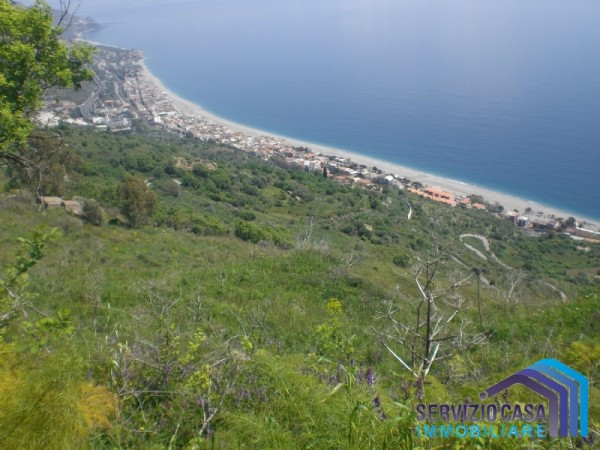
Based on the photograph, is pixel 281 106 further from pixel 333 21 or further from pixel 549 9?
pixel 549 9

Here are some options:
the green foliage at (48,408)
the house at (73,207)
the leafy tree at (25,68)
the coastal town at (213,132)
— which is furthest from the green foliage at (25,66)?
the coastal town at (213,132)

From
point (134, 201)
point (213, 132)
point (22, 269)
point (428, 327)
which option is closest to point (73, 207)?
point (134, 201)

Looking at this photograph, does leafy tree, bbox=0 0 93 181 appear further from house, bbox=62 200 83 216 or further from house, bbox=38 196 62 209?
house, bbox=38 196 62 209

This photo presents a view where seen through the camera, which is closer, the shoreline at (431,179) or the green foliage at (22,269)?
the green foliage at (22,269)

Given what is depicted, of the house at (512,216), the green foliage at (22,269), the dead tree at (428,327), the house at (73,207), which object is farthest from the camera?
the house at (512,216)

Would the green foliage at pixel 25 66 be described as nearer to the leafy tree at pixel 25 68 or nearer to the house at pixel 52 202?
the leafy tree at pixel 25 68

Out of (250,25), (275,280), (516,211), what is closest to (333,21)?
(250,25)
